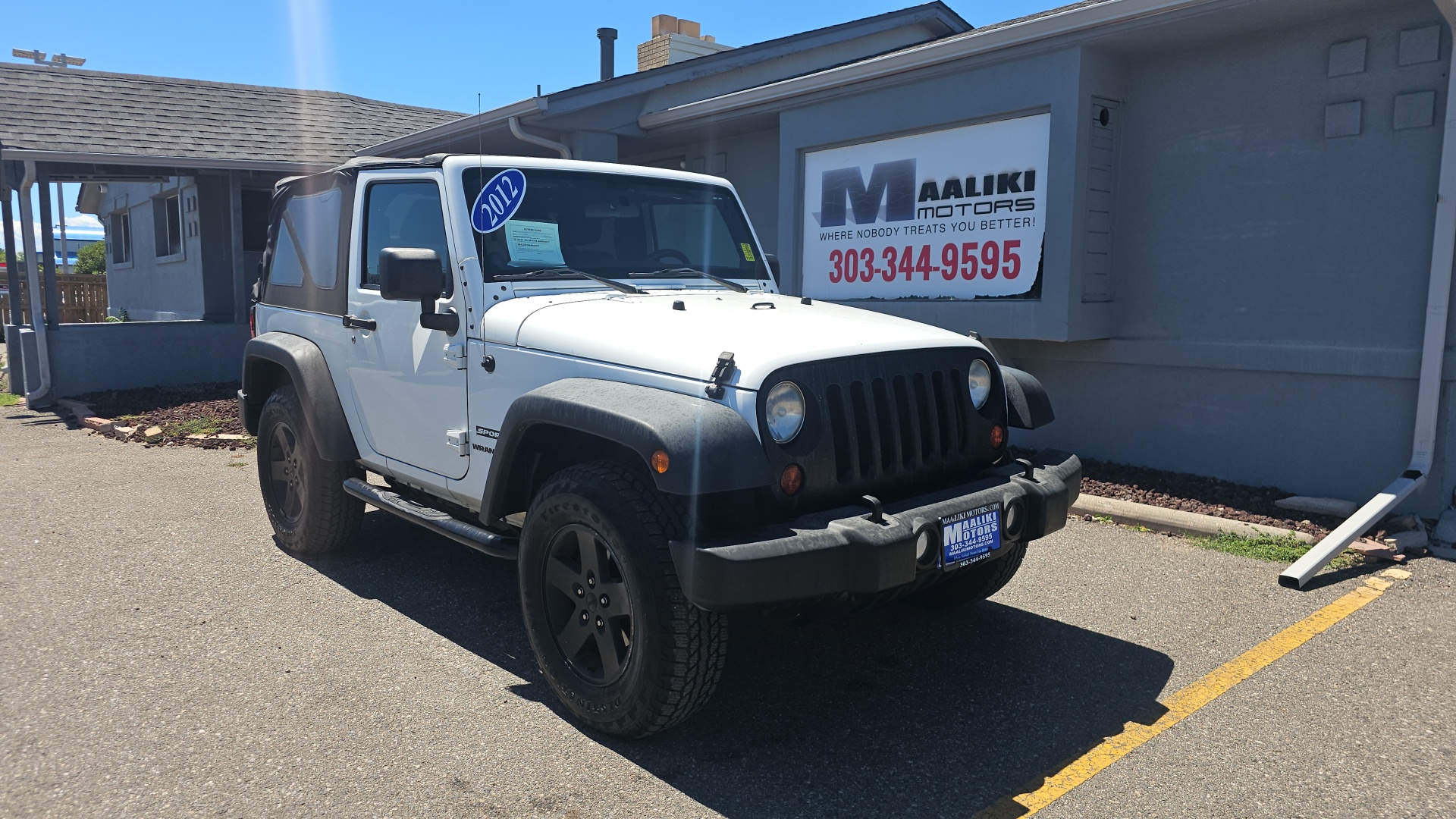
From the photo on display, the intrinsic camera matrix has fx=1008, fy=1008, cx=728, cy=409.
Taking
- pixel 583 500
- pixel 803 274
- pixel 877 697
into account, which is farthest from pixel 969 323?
pixel 583 500

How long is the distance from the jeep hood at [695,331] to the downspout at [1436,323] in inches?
133

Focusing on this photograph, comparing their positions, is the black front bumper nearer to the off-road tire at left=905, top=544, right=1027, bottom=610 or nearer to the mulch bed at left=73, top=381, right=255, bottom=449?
the off-road tire at left=905, top=544, right=1027, bottom=610

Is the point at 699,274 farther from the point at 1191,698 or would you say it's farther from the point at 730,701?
the point at 1191,698

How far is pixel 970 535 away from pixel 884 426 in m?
0.46

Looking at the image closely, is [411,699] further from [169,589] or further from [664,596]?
[169,589]

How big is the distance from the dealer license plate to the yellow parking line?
0.72m

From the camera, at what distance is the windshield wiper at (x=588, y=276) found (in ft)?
13.9

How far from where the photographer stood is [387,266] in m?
3.89

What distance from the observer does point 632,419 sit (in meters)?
3.09

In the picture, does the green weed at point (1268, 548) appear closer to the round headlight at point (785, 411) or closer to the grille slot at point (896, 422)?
the grille slot at point (896, 422)

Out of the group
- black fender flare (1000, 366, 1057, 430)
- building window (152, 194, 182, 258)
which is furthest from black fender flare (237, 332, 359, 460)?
building window (152, 194, 182, 258)

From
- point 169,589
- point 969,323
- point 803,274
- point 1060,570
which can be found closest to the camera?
point 169,589

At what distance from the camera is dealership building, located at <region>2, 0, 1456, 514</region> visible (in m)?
6.04

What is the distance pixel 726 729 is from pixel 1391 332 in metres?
5.00
